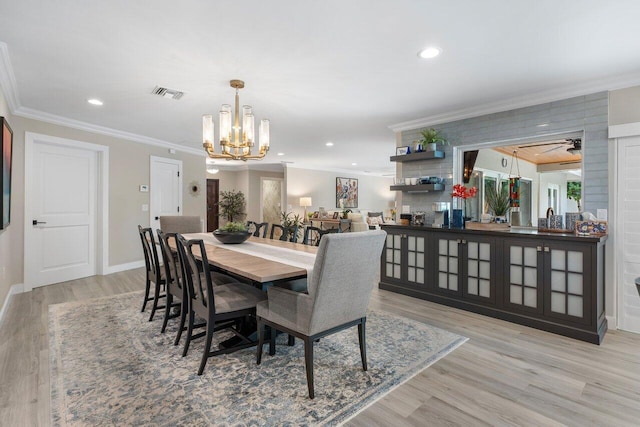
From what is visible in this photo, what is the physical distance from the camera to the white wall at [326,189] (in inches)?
381

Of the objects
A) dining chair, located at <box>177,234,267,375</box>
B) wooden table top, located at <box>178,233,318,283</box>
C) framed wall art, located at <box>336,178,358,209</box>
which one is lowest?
dining chair, located at <box>177,234,267,375</box>

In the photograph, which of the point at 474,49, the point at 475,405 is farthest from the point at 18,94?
the point at 475,405

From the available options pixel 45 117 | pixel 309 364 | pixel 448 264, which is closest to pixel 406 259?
pixel 448 264

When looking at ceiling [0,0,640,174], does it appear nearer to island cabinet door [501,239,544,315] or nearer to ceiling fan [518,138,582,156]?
ceiling fan [518,138,582,156]

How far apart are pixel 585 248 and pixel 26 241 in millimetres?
6308

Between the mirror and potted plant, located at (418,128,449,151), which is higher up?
A: potted plant, located at (418,128,449,151)

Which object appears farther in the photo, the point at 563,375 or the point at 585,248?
the point at 585,248

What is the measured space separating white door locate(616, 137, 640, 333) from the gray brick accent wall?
118 mm

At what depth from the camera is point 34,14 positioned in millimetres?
2031

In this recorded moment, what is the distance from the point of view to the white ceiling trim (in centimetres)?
283

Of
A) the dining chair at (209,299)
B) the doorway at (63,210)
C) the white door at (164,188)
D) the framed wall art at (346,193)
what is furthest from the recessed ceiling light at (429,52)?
the framed wall art at (346,193)

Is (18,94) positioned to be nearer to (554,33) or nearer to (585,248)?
(554,33)

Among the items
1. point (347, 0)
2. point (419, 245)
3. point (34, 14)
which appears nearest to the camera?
point (347, 0)

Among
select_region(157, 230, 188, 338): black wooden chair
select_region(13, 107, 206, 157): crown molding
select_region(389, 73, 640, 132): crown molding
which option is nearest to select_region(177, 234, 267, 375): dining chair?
select_region(157, 230, 188, 338): black wooden chair
